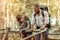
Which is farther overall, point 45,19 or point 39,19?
point 39,19

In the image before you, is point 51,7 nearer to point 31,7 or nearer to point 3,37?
point 31,7

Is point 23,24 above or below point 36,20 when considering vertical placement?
below

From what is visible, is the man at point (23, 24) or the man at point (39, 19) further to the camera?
the man at point (23, 24)

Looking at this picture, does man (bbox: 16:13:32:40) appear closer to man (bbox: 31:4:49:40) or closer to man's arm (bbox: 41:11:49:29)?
man (bbox: 31:4:49:40)

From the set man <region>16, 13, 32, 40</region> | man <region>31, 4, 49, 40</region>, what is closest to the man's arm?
man <region>31, 4, 49, 40</region>

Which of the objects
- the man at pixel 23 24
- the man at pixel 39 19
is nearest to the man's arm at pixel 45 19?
the man at pixel 39 19

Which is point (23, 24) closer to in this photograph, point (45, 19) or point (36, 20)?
point (36, 20)

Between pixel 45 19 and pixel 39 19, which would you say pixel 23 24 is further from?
pixel 45 19

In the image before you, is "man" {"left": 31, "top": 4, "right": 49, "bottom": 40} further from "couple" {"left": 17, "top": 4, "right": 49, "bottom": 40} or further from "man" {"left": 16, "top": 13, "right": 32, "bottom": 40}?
"man" {"left": 16, "top": 13, "right": 32, "bottom": 40}

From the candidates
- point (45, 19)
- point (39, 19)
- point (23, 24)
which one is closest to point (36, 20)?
point (39, 19)

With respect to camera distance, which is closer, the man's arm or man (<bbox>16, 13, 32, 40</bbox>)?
the man's arm

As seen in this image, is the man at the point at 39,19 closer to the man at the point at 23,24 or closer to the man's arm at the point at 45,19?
the man's arm at the point at 45,19

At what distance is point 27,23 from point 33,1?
818 mm

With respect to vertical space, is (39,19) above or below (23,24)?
above
